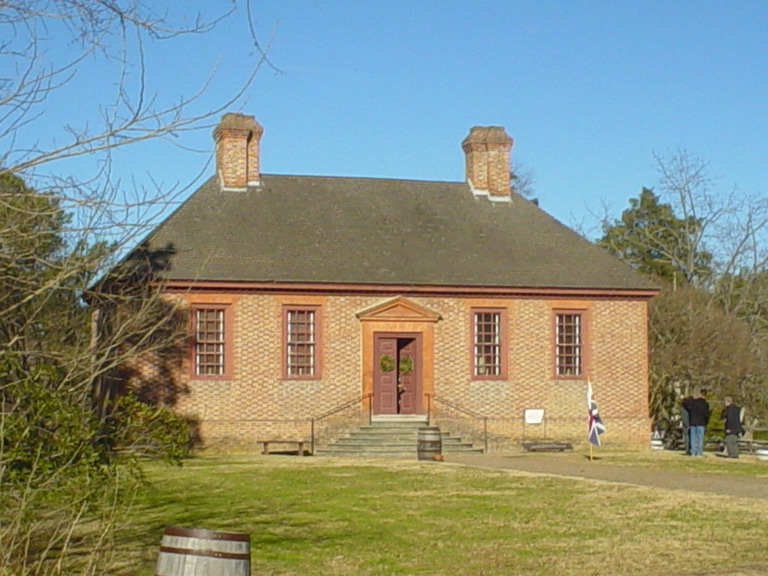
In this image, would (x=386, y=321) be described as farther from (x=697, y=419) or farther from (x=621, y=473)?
(x=621, y=473)

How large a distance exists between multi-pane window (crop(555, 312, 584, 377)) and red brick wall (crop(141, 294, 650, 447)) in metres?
0.23

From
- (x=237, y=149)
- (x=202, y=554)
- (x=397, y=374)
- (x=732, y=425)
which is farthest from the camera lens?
(x=237, y=149)

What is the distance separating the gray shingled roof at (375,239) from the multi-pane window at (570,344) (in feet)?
3.16

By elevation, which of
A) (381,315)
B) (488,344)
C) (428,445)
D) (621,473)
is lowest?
(621,473)

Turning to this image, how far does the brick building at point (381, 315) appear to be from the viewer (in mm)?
29062

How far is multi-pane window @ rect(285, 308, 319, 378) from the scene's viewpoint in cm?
2952

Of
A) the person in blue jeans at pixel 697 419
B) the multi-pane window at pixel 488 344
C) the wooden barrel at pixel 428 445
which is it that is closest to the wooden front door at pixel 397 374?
the multi-pane window at pixel 488 344

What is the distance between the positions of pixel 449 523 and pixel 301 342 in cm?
1515

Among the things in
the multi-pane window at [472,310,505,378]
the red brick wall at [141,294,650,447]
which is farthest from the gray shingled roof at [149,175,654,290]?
the multi-pane window at [472,310,505,378]

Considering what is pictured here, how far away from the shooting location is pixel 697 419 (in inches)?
1079

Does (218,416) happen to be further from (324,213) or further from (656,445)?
(656,445)

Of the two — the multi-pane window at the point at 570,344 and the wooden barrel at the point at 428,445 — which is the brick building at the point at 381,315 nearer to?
the multi-pane window at the point at 570,344

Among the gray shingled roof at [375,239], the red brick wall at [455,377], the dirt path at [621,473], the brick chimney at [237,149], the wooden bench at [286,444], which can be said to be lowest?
the dirt path at [621,473]

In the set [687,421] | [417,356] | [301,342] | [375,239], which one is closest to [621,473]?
[687,421]
